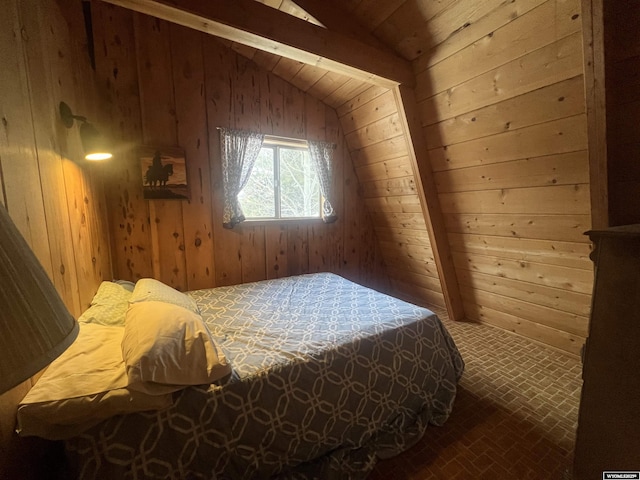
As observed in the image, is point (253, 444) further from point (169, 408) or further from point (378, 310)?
point (378, 310)

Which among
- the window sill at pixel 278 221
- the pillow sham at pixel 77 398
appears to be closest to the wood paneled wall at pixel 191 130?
the window sill at pixel 278 221

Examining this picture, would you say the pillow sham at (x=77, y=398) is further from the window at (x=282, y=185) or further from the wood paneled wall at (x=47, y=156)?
the window at (x=282, y=185)

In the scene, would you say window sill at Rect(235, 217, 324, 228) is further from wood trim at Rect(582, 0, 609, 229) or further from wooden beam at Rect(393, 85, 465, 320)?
wood trim at Rect(582, 0, 609, 229)

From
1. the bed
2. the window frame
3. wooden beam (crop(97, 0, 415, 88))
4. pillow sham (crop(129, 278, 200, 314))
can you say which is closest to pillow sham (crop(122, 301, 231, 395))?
the bed

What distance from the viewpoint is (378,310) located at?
6.24ft

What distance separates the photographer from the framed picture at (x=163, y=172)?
8.15ft

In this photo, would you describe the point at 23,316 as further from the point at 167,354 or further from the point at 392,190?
the point at 392,190

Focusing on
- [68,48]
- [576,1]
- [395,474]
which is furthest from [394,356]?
[68,48]

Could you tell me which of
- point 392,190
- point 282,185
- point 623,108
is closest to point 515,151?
point 623,108

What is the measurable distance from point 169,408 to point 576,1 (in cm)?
262

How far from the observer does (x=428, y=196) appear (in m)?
2.54

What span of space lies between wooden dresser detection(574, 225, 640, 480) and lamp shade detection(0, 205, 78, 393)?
57.8 inches

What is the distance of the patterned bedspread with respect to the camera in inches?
40.8

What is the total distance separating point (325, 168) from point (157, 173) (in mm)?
1771
